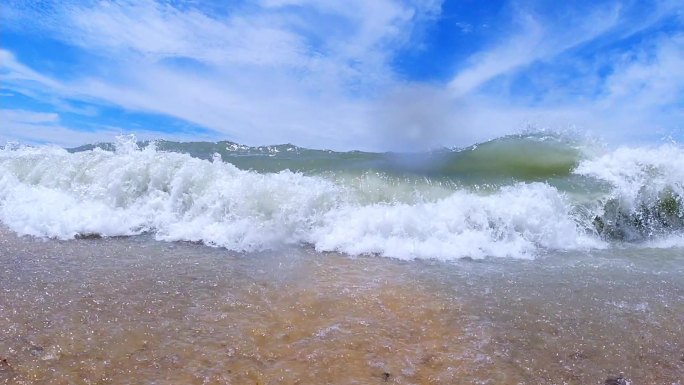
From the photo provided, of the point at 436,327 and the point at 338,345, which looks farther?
Answer: the point at 436,327

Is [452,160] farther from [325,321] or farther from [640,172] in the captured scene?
[325,321]

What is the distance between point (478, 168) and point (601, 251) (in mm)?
5248

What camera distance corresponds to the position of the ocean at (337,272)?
3230 mm

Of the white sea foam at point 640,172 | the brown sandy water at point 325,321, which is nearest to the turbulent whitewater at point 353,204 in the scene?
the white sea foam at point 640,172

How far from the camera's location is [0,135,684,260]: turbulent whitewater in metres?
6.95

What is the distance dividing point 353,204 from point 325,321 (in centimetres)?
431

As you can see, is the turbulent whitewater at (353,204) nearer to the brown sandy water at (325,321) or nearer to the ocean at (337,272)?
the ocean at (337,272)

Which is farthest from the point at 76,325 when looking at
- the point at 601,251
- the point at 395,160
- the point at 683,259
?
the point at 395,160

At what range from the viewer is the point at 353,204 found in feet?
26.5

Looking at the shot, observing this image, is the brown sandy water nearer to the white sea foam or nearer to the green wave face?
the white sea foam

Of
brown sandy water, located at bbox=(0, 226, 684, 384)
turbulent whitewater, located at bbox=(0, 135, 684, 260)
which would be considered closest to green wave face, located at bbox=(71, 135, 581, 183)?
turbulent whitewater, located at bbox=(0, 135, 684, 260)

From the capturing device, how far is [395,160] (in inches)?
507

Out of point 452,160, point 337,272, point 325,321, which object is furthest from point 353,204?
point 452,160

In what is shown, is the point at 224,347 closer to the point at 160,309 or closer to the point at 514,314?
the point at 160,309
